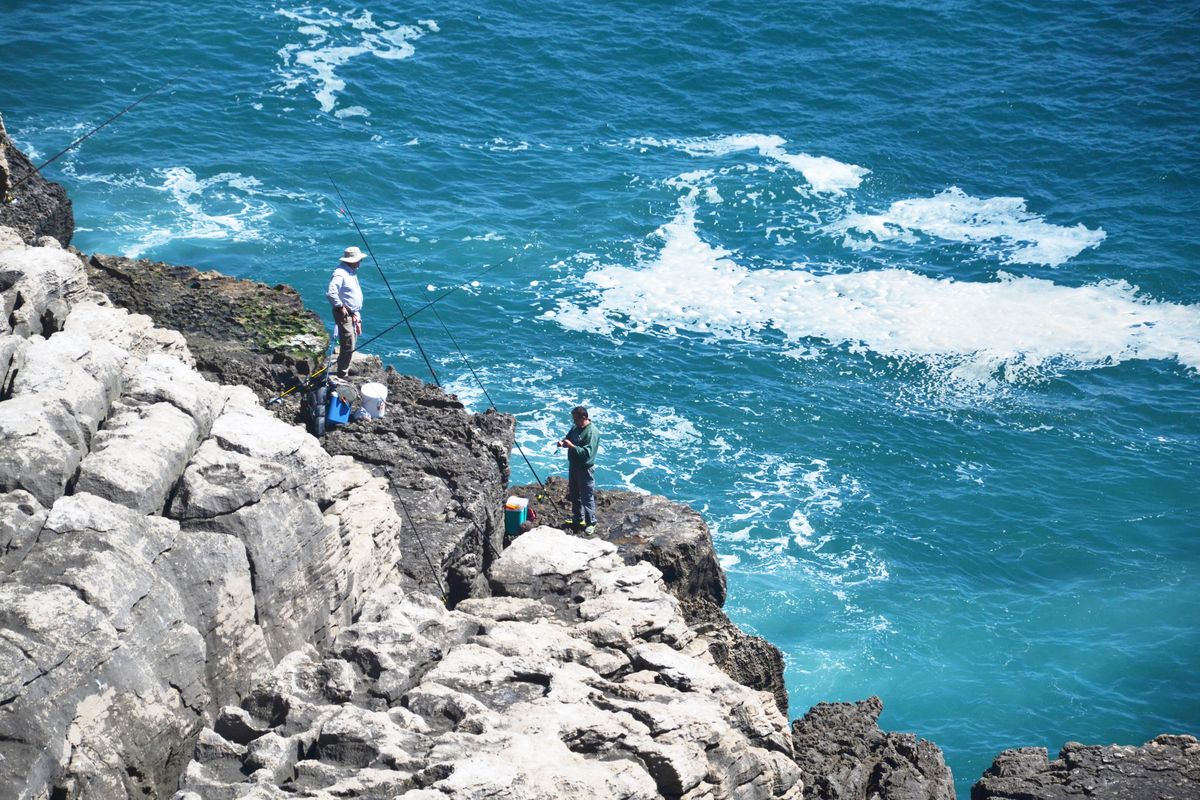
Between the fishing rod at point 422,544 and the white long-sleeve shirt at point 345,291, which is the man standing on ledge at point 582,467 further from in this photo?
the white long-sleeve shirt at point 345,291

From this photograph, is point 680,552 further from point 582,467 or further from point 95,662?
point 95,662

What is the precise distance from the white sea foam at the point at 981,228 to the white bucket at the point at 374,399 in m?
22.6

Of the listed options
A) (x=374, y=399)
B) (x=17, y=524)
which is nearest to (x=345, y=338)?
(x=374, y=399)

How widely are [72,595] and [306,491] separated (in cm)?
319

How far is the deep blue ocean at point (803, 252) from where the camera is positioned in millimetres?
26188

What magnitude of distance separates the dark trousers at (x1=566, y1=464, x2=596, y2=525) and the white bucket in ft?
9.58

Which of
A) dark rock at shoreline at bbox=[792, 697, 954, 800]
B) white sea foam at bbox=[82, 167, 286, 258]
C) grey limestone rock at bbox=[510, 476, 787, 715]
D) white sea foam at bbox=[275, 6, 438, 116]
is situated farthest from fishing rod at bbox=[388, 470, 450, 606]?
white sea foam at bbox=[275, 6, 438, 116]

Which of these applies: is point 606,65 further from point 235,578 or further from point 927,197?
point 235,578

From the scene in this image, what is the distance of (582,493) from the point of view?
19.0 meters

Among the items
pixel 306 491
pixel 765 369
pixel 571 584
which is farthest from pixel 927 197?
pixel 306 491

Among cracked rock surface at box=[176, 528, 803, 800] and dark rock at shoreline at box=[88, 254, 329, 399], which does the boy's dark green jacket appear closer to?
cracked rock surface at box=[176, 528, 803, 800]

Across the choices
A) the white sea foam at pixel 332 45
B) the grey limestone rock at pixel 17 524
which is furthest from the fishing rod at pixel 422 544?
the white sea foam at pixel 332 45

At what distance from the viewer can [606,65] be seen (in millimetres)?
46094

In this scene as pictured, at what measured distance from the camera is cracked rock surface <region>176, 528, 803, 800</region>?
35.7 feet
